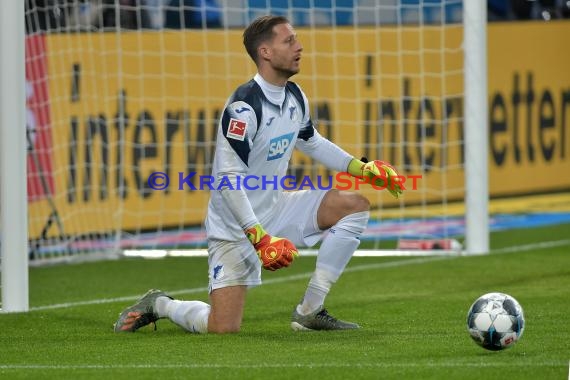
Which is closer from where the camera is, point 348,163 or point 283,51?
point 283,51

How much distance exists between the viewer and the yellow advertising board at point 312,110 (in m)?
12.3

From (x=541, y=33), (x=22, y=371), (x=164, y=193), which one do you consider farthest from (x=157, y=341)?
(x=541, y=33)

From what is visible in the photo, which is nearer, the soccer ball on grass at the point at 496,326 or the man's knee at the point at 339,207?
the soccer ball on grass at the point at 496,326

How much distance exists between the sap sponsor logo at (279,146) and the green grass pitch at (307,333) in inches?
35.2

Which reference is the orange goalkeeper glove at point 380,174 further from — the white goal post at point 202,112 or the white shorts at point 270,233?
the white goal post at point 202,112

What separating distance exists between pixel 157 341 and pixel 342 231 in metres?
1.09

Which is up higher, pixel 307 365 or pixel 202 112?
pixel 202 112

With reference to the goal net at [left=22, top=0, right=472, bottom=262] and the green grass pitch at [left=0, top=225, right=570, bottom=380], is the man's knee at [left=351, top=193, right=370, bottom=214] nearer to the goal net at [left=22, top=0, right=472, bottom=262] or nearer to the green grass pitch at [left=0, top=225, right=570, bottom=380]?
the green grass pitch at [left=0, top=225, right=570, bottom=380]

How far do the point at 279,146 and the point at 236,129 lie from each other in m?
0.40

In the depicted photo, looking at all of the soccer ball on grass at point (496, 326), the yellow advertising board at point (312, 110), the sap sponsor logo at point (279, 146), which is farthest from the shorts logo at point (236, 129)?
the yellow advertising board at point (312, 110)

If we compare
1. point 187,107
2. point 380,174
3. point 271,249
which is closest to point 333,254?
point 380,174

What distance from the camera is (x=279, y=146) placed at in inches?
288

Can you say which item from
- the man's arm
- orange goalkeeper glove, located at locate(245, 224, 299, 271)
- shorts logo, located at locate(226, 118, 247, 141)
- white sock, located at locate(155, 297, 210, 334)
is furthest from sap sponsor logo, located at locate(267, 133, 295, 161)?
white sock, located at locate(155, 297, 210, 334)

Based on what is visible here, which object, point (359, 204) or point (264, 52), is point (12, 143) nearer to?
point (264, 52)
